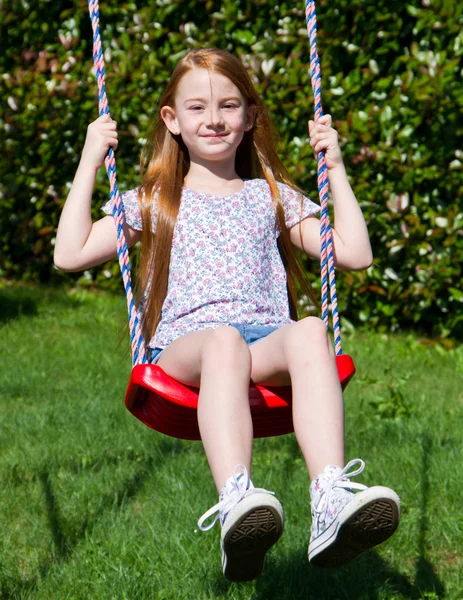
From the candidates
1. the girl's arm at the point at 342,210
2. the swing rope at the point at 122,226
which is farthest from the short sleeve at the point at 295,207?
the swing rope at the point at 122,226

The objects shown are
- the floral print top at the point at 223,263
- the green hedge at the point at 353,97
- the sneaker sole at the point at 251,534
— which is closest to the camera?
the sneaker sole at the point at 251,534

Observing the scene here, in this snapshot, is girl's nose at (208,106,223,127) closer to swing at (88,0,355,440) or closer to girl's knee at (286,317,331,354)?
swing at (88,0,355,440)

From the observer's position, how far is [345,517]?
7.11 ft

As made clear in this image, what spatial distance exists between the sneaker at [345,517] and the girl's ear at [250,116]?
1.30 metres

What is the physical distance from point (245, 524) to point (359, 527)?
267mm

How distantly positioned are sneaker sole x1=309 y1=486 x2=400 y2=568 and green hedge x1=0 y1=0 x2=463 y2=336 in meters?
3.42

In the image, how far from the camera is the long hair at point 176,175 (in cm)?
296

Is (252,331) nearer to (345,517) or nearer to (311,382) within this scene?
(311,382)

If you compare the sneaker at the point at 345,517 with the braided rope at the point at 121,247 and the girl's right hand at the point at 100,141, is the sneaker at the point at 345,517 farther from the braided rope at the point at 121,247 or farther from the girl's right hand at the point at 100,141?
the girl's right hand at the point at 100,141

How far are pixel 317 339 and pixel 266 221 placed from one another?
0.66m

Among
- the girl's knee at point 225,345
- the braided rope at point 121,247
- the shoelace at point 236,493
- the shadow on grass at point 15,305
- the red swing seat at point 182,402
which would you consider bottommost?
the shadow on grass at point 15,305

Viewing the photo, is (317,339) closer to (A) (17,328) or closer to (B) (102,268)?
(A) (17,328)

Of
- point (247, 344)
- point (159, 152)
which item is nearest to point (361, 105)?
point (159, 152)

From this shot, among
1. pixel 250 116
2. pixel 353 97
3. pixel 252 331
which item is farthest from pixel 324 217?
Result: pixel 353 97
